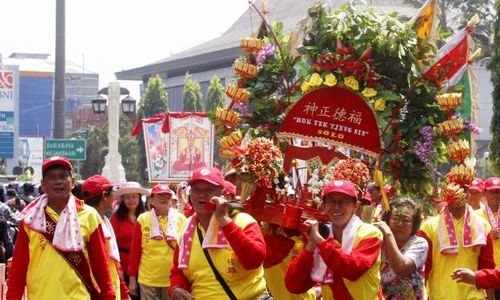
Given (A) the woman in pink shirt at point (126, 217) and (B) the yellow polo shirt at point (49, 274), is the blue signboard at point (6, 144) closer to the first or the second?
(A) the woman in pink shirt at point (126, 217)

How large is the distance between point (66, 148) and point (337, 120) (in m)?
14.9

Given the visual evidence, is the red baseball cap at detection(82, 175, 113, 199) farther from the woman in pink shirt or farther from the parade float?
the woman in pink shirt

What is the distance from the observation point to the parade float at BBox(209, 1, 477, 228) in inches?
382


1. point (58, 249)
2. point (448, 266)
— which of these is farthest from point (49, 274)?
point (448, 266)

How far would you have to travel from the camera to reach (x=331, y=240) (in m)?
6.91

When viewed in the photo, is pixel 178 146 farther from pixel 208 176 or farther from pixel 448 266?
Answer: pixel 208 176

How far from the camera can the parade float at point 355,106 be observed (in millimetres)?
9703

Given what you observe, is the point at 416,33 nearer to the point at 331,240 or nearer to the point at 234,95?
the point at 234,95

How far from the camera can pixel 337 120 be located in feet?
32.1

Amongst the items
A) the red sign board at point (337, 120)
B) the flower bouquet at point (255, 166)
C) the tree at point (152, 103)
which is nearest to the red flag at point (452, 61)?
the red sign board at point (337, 120)

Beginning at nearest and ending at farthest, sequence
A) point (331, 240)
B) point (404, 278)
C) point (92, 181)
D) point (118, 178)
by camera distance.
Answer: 1. point (331, 240)
2. point (404, 278)
3. point (92, 181)
4. point (118, 178)

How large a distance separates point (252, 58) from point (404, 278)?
3552 millimetres

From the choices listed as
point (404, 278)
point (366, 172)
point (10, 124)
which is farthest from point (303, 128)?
point (10, 124)

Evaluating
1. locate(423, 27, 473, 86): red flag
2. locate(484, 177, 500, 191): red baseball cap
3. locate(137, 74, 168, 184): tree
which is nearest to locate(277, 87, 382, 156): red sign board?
locate(423, 27, 473, 86): red flag
